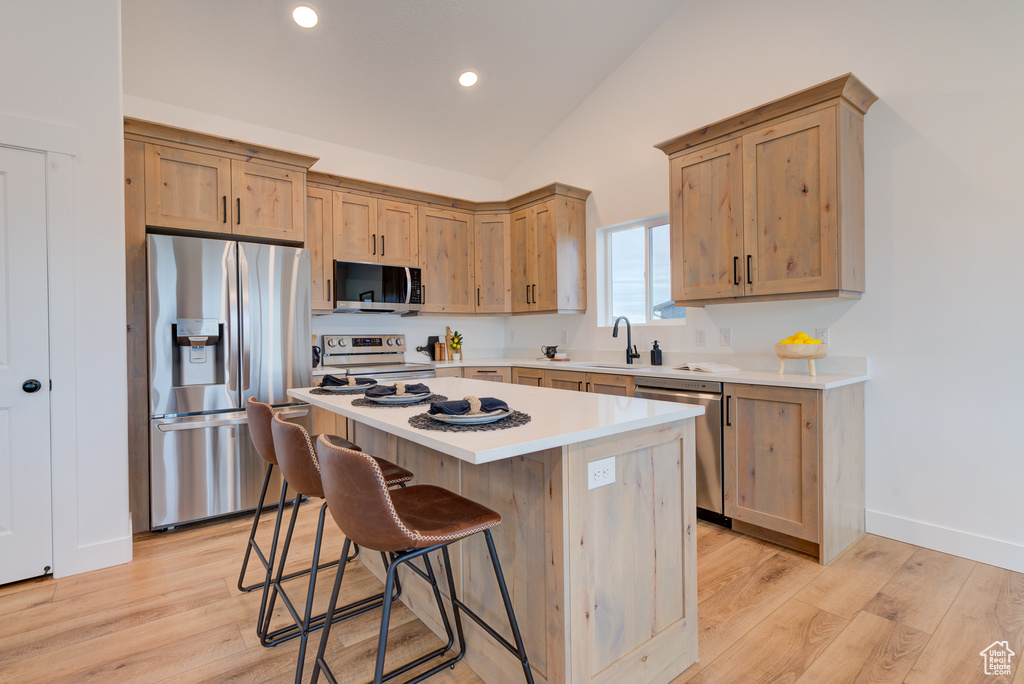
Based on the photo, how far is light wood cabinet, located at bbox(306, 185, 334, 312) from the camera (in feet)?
12.8

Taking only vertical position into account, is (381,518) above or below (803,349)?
below

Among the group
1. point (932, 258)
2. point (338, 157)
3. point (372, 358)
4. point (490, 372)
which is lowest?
point (490, 372)

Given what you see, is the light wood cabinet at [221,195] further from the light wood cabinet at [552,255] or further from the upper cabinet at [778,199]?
the upper cabinet at [778,199]

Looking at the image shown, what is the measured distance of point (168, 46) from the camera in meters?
3.17

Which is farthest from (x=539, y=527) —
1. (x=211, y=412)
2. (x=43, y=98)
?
(x=43, y=98)

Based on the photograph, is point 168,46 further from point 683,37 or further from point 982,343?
point 982,343

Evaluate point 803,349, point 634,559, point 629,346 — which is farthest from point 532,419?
point 629,346

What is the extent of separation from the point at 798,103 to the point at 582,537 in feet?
8.55

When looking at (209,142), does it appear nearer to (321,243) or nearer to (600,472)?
(321,243)

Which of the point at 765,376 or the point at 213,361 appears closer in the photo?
the point at 765,376

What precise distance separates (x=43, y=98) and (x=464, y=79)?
8.68 feet

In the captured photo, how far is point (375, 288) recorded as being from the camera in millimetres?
4160

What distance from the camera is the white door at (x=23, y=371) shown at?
7.60ft

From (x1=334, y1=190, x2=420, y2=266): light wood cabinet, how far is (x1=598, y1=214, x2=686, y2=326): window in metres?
1.74
